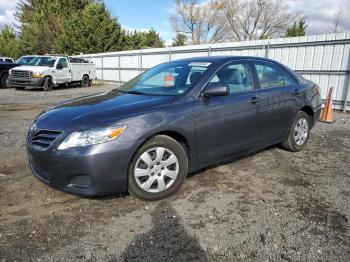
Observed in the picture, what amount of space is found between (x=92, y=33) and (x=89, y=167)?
3265 cm

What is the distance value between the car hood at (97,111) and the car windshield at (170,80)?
0.81 ft

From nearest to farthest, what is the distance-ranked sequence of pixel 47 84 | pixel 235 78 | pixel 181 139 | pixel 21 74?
pixel 181 139 → pixel 235 78 → pixel 21 74 → pixel 47 84

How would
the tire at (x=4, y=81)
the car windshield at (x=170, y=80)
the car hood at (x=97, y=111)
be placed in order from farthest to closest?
the tire at (x=4, y=81) < the car windshield at (x=170, y=80) < the car hood at (x=97, y=111)

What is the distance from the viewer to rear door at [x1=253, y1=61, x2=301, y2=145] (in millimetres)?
4492

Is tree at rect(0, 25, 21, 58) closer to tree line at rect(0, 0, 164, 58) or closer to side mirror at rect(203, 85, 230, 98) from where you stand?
tree line at rect(0, 0, 164, 58)

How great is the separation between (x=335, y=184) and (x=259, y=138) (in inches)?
44.9

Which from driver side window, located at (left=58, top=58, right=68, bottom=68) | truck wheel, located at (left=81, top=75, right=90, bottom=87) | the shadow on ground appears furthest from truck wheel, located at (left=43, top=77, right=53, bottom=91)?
the shadow on ground

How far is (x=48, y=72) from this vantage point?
640 inches

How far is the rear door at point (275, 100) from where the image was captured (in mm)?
4492

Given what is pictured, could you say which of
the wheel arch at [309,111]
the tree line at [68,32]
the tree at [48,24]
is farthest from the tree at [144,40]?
the wheel arch at [309,111]

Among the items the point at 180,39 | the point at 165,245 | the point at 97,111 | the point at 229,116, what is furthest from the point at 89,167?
the point at 180,39

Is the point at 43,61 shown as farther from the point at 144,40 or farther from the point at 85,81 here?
the point at 144,40

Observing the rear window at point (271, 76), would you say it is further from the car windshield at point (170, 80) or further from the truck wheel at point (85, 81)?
the truck wheel at point (85, 81)

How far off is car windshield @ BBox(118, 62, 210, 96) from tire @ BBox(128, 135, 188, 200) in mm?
711
